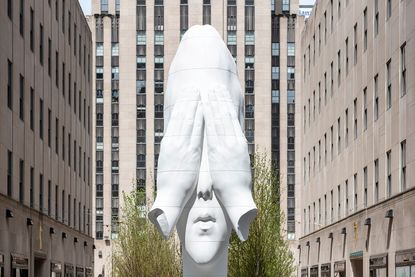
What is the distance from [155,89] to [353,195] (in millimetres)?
59342

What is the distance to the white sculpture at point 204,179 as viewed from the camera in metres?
17.0

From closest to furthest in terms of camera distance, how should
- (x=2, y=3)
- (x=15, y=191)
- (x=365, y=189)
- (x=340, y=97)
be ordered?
(x=2, y=3) → (x=15, y=191) → (x=365, y=189) → (x=340, y=97)

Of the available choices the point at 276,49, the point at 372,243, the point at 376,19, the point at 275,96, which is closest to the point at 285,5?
the point at 276,49

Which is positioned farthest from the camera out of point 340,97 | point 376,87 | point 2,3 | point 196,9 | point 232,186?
point 196,9

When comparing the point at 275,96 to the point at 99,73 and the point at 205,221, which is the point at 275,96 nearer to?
the point at 99,73

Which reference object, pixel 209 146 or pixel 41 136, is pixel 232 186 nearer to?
pixel 209 146

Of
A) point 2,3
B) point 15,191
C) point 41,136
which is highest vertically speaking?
point 2,3

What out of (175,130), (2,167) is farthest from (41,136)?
(175,130)

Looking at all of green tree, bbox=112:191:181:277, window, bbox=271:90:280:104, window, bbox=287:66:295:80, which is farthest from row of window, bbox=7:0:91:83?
window, bbox=287:66:295:80

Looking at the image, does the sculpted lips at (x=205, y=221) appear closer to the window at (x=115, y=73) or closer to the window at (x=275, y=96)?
the window at (x=115, y=73)

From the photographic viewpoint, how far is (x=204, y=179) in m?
17.3

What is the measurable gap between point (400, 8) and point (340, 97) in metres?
16.7

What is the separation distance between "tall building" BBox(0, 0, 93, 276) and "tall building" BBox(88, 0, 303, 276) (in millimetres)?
35591

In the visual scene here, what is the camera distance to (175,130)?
17219 millimetres
